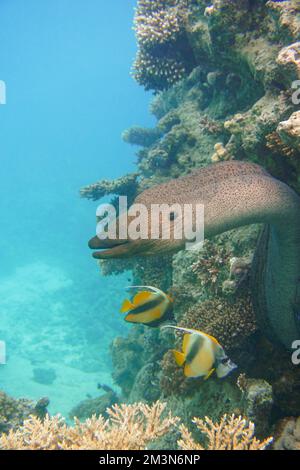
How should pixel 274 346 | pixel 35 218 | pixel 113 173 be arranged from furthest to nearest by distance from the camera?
1. pixel 113 173
2. pixel 35 218
3. pixel 274 346

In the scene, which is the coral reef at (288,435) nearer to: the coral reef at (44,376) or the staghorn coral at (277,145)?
the staghorn coral at (277,145)

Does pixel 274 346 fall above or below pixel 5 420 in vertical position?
above

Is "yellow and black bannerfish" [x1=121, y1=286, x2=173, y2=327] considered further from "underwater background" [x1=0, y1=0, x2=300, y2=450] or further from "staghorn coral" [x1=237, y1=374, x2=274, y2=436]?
"staghorn coral" [x1=237, y1=374, x2=274, y2=436]

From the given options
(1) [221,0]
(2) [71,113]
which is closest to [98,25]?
(2) [71,113]

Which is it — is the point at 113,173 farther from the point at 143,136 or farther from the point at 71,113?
the point at 71,113

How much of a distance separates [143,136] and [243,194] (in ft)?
35.5

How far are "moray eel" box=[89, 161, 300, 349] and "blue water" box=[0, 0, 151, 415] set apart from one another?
43.0ft

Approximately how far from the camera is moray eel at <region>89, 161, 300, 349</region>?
2.27 meters

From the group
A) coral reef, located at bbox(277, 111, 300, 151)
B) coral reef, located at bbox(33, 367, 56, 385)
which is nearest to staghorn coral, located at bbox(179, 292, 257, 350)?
coral reef, located at bbox(277, 111, 300, 151)

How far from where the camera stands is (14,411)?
217 inches

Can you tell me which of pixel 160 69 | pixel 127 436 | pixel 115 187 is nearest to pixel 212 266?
pixel 127 436

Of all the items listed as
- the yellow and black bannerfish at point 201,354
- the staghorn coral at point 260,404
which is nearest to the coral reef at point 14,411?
the yellow and black bannerfish at point 201,354

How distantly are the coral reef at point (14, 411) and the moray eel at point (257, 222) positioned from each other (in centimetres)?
441
